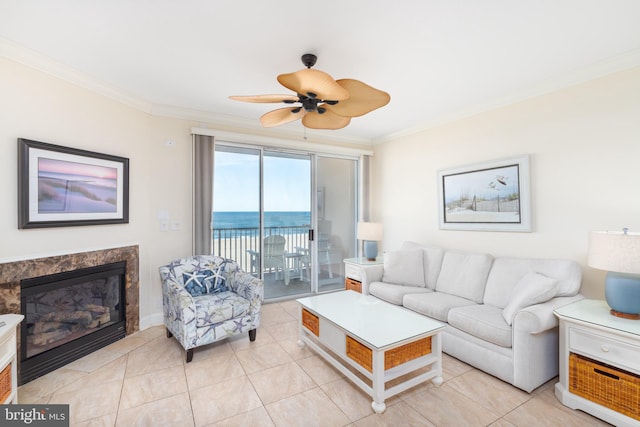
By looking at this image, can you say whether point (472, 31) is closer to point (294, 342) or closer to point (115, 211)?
point (294, 342)

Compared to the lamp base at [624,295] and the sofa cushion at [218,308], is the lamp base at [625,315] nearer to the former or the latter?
the lamp base at [624,295]

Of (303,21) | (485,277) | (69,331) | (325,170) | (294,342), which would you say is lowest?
(294,342)

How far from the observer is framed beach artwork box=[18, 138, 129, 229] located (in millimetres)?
2291

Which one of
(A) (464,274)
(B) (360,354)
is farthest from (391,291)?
(B) (360,354)

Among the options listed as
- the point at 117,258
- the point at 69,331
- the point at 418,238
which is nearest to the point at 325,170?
the point at 418,238

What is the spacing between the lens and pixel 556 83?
2.65 m

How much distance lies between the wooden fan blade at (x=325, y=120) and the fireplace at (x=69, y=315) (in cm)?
250

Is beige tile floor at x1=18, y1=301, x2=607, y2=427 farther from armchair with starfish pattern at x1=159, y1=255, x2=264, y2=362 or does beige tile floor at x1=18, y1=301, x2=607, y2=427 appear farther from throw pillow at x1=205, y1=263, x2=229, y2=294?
throw pillow at x1=205, y1=263, x2=229, y2=294

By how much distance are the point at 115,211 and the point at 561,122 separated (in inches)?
177

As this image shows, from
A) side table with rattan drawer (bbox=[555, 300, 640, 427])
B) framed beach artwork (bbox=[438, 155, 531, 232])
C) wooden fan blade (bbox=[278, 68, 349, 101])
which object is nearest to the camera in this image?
wooden fan blade (bbox=[278, 68, 349, 101])

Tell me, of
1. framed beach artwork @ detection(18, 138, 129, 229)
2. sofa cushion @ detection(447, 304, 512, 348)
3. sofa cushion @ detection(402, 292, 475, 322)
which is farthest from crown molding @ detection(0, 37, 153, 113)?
sofa cushion @ detection(447, 304, 512, 348)

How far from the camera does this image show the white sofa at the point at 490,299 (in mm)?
2102

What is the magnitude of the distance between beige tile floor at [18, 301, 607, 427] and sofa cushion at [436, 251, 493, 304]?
76 cm

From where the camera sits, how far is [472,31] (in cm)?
198
